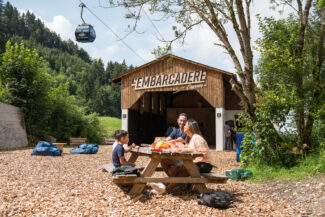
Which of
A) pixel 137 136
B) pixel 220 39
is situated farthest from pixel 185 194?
pixel 137 136

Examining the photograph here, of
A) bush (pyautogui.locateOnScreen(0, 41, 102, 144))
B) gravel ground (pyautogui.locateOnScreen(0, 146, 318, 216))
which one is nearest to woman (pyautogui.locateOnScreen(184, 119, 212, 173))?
gravel ground (pyautogui.locateOnScreen(0, 146, 318, 216))

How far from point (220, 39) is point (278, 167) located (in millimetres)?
3784

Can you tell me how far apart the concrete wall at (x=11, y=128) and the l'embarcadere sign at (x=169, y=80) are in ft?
23.5

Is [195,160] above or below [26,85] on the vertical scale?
below

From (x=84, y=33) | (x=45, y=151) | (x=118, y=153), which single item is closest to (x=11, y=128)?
(x=45, y=151)

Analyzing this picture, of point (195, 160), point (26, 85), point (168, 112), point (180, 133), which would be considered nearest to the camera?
point (195, 160)

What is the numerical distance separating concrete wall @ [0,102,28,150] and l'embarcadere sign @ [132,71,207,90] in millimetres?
7165

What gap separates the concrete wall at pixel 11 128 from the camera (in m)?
14.8

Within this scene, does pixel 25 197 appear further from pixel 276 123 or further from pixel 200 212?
pixel 276 123

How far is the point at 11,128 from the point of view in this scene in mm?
15820

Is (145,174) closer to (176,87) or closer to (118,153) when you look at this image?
(118,153)

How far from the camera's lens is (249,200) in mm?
4945

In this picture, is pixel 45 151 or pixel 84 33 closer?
pixel 45 151

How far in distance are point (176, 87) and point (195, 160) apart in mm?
12496
